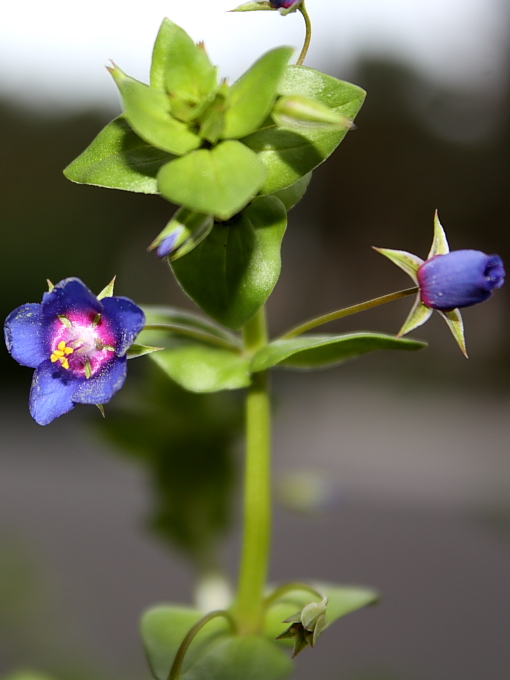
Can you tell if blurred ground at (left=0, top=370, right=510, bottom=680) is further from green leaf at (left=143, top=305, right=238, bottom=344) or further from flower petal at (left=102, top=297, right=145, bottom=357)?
flower petal at (left=102, top=297, right=145, bottom=357)

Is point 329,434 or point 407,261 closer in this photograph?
point 407,261

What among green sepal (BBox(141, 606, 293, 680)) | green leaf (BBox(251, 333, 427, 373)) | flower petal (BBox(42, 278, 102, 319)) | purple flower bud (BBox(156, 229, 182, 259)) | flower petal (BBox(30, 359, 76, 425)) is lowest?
green sepal (BBox(141, 606, 293, 680))

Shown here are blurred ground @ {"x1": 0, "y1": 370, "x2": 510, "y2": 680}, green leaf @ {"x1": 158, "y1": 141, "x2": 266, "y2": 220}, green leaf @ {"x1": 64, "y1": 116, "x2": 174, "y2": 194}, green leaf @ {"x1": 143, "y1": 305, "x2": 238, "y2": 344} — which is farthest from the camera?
blurred ground @ {"x1": 0, "y1": 370, "x2": 510, "y2": 680}

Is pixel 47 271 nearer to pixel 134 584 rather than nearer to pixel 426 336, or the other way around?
pixel 426 336

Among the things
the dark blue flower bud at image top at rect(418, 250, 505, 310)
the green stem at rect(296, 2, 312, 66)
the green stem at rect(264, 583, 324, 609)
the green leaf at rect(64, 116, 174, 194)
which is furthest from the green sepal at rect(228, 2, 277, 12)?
the green stem at rect(264, 583, 324, 609)

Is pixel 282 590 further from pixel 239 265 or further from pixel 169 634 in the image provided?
pixel 239 265

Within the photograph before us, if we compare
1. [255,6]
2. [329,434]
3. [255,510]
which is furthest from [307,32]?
[329,434]

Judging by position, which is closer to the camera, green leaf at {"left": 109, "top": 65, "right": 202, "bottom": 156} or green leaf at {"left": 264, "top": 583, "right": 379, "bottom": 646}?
green leaf at {"left": 109, "top": 65, "right": 202, "bottom": 156}
